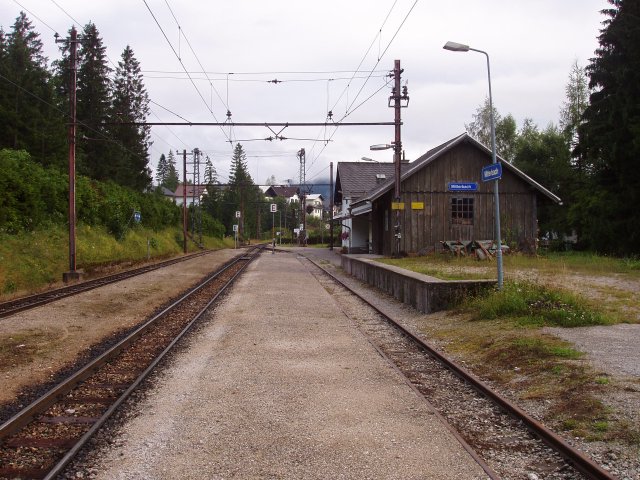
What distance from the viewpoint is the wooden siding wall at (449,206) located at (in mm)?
26828

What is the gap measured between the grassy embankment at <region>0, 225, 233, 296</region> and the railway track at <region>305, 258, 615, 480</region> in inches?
521

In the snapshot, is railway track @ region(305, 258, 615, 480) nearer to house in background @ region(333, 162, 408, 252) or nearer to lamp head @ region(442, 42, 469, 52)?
lamp head @ region(442, 42, 469, 52)

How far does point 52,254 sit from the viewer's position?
21562mm

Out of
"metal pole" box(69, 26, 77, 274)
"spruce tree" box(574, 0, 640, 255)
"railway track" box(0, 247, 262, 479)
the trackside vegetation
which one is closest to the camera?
"railway track" box(0, 247, 262, 479)

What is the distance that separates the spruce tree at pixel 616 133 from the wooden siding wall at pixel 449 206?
615 centimetres

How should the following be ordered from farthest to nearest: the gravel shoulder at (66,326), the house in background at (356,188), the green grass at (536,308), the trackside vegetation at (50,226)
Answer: the house in background at (356,188) < the trackside vegetation at (50,226) < the green grass at (536,308) < the gravel shoulder at (66,326)

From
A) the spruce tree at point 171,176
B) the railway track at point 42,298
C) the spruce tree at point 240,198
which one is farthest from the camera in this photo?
the spruce tree at point 171,176

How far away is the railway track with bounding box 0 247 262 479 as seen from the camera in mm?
4410

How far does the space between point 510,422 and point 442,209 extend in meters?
22.3

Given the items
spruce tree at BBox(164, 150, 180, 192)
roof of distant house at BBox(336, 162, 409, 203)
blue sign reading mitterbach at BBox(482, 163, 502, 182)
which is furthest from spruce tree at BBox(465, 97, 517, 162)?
spruce tree at BBox(164, 150, 180, 192)

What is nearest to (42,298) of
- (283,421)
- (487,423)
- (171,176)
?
(283,421)

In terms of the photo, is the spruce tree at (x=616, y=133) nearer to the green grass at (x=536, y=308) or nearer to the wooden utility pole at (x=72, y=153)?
the green grass at (x=536, y=308)

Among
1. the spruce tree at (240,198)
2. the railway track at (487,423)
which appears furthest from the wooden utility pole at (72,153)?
the spruce tree at (240,198)

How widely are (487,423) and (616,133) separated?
2894 cm
